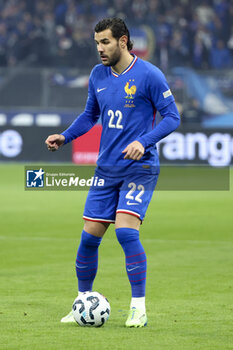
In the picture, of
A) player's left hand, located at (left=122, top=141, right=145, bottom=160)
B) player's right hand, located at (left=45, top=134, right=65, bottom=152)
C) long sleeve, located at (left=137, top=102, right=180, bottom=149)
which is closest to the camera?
player's left hand, located at (left=122, top=141, right=145, bottom=160)

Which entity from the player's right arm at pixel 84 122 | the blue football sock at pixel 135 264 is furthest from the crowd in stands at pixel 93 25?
the blue football sock at pixel 135 264

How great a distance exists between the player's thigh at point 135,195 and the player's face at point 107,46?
802mm

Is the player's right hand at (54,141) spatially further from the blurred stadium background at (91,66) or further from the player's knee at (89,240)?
the blurred stadium background at (91,66)

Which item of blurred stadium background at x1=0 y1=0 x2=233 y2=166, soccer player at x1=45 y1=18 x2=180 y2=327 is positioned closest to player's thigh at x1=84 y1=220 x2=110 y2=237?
soccer player at x1=45 y1=18 x2=180 y2=327

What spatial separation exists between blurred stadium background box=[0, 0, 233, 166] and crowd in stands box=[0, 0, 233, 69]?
0.11ft

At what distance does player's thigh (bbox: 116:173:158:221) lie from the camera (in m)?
5.36

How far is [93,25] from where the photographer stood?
83.4 feet

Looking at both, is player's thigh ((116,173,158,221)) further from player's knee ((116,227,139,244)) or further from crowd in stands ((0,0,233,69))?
crowd in stands ((0,0,233,69))

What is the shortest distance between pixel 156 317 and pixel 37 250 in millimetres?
3826

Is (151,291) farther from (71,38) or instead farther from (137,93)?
(71,38)

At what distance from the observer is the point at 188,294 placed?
6672 millimetres

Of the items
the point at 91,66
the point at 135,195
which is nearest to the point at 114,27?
the point at 135,195

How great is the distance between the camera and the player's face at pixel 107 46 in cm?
543

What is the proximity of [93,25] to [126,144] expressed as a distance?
20.5 metres
